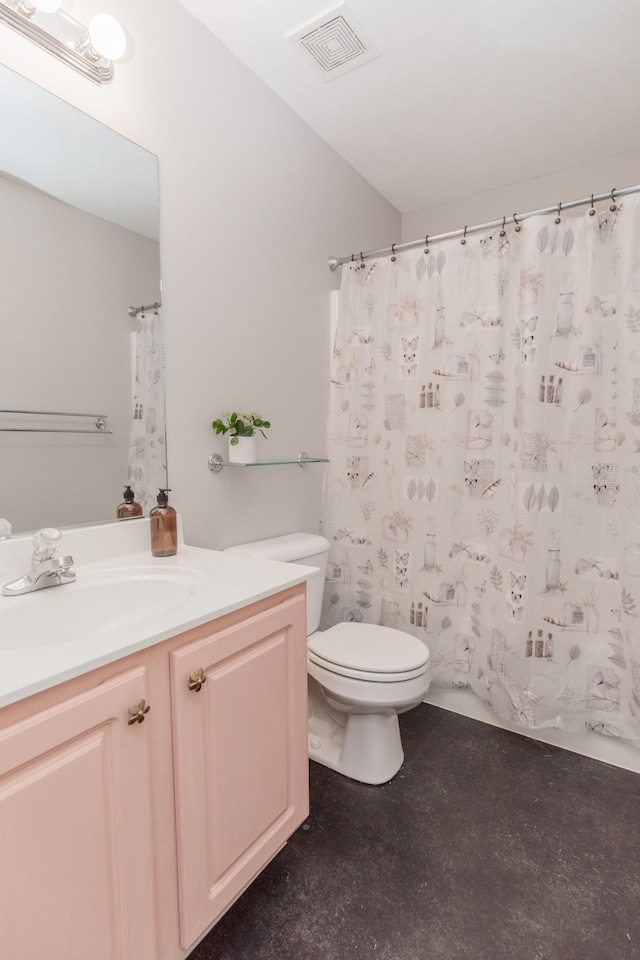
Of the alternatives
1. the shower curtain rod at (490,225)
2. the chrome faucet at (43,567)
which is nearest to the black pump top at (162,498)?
the chrome faucet at (43,567)

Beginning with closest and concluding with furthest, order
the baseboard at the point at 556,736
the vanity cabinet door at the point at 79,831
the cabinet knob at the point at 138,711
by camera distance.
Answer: the vanity cabinet door at the point at 79,831 < the cabinet knob at the point at 138,711 < the baseboard at the point at 556,736

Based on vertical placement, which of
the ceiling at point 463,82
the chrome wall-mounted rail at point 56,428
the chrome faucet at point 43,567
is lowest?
the chrome faucet at point 43,567

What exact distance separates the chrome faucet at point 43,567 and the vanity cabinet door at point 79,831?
39 cm

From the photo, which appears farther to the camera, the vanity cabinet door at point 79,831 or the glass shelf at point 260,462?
the glass shelf at point 260,462

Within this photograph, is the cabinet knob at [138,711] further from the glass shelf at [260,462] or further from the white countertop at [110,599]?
the glass shelf at [260,462]

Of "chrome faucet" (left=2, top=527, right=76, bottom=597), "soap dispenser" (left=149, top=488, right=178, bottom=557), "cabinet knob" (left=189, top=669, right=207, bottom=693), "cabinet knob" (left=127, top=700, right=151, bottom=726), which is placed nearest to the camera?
"cabinet knob" (left=127, top=700, right=151, bottom=726)

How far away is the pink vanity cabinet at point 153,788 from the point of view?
69 cm

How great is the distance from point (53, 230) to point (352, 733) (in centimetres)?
177

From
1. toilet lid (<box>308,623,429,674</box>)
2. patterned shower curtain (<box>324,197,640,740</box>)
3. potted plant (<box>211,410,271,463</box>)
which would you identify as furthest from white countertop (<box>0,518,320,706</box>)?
patterned shower curtain (<box>324,197,640,740</box>)

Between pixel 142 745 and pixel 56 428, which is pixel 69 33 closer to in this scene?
pixel 56 428

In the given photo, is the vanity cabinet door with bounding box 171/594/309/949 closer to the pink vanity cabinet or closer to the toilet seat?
the pink vanity cabinet

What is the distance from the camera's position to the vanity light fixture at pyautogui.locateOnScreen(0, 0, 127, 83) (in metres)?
1.10

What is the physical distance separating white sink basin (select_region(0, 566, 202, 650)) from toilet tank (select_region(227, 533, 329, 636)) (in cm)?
50

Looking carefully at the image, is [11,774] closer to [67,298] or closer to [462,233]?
[67,298]
